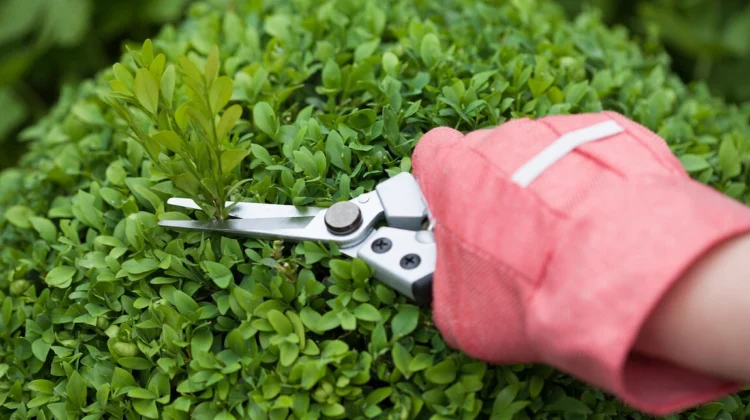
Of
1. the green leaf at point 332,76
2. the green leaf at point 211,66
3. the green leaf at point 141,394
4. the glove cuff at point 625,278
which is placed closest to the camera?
the glove cuff at point 625,278

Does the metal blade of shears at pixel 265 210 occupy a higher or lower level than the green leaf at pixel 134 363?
higher

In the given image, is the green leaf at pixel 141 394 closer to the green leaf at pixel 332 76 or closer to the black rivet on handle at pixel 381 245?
the black rivet on handle at pixel 381 245

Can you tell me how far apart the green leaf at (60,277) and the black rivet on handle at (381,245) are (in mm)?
494

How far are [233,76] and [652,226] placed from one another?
0.83 metres

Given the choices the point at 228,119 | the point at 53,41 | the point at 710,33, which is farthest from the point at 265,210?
the point at 710,33

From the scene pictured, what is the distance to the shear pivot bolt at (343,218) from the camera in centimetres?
101

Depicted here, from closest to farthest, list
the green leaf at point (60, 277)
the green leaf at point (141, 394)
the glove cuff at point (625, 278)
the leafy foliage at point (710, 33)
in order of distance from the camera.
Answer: the glove cuff at point (625, 278) < the green leaf at point (141, 394) < the green leaf at point (60, 277) < the leafy foliage at point (710, 33)

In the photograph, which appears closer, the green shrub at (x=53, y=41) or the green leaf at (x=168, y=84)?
the green leaf at (x=168, y=84)

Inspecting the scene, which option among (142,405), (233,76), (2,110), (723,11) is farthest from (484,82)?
(2,110)

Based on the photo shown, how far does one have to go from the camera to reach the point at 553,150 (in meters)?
0.92

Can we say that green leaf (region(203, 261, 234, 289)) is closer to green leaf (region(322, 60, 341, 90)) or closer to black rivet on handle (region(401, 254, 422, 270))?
black rivet on handle (region(401, 254, 422, 270))

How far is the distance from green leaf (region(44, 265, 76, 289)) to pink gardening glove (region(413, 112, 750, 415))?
570 mm

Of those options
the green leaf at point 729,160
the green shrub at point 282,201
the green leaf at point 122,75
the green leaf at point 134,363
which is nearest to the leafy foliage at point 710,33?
the green shrub at point 282,201

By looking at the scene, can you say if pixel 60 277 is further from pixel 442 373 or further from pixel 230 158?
pixel 442 373
